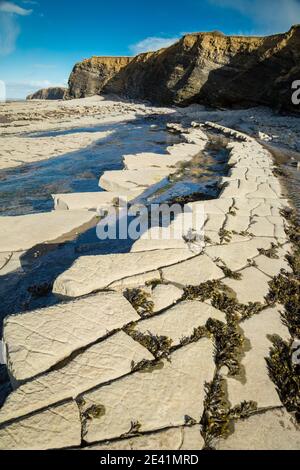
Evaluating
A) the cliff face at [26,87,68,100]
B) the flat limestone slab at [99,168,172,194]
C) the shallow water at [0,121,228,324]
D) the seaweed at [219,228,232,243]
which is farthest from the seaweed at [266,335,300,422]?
the cliff face at [26,87,68,100]

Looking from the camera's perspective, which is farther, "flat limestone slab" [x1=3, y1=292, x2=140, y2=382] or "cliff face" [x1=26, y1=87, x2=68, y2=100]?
"cliff face" [x1=26, y1=87, x2=68, y2=100]

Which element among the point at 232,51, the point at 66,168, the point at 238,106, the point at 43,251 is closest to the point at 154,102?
the point at 232,51

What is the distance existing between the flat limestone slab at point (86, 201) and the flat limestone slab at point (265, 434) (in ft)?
12.3

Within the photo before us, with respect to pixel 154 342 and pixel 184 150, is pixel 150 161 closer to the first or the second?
pixel 184 150

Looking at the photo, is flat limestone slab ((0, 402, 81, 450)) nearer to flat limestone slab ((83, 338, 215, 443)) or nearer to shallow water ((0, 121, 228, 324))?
flat limestone slab ((83, 338, 215, 443))

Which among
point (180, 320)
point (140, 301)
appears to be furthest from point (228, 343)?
point (140, 301)

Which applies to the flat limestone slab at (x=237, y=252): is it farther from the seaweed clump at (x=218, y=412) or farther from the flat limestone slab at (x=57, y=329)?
the seaweed clump at (x=218, y=412)

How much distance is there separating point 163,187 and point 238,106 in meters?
20.0

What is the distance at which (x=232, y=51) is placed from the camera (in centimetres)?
2427

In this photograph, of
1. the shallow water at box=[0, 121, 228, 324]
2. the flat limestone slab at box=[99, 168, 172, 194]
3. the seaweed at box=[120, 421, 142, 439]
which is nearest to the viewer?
the seaweed at box=[120, 421, 142, 439]

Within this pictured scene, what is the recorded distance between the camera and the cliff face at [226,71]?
62.5 ft

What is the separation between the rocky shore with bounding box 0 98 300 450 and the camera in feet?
4.89

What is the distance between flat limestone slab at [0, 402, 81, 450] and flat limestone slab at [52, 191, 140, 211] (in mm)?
3603

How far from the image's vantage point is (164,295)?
241 centimetres
